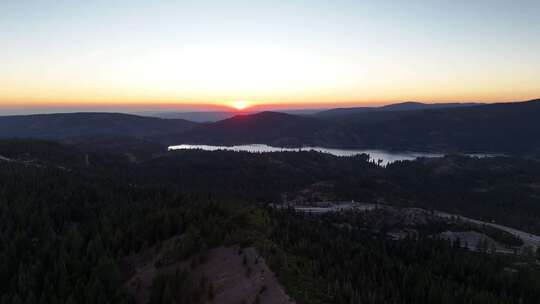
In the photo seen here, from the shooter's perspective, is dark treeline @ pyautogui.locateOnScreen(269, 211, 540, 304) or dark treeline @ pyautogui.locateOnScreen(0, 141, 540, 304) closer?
dark treeline @ pyautogui.locateOnScreen(269, 211, 540, 304)

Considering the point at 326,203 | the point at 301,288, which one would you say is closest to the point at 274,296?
the point at 301,288

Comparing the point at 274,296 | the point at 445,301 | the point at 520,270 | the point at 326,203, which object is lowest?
the point at 326,203

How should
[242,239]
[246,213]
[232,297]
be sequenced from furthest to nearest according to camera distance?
[246,213] < [242,239] < [232,297]

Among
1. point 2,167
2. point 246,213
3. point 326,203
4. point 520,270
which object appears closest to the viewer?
point 246,213

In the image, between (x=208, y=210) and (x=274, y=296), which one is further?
(x=208, y=210)

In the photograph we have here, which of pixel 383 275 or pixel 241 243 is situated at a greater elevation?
pixel 241 243

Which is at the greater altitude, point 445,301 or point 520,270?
point 445,301

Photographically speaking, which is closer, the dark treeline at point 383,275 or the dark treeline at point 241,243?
the dark treeline at point 383,275

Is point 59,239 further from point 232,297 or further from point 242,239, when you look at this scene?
point 232,297

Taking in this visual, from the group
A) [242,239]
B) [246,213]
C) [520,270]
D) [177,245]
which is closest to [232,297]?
[242,239]

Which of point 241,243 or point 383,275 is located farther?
point 383,275
